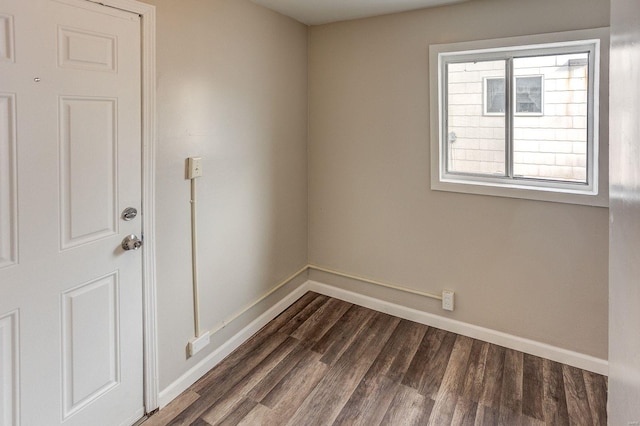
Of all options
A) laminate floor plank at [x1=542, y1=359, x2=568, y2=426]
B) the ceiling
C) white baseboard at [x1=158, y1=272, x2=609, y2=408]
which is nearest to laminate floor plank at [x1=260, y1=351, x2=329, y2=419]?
white baseboard at [x1=158, y1=272, x2=609, y2=408]

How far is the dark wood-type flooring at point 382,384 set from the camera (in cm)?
193

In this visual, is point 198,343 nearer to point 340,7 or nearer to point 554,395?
point 554,395

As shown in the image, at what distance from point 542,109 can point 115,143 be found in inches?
93.7

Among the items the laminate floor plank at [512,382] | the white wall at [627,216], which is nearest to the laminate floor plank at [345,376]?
the laminate floor plank at [512,382]

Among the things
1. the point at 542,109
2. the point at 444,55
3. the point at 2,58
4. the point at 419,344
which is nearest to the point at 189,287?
the point at 2,58

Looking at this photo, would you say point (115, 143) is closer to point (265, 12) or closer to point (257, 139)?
Result: point (257, 139)

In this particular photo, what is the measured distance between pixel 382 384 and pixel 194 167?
1.60 m

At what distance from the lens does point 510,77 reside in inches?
95.3

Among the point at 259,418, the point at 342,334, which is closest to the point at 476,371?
the point at 342,334

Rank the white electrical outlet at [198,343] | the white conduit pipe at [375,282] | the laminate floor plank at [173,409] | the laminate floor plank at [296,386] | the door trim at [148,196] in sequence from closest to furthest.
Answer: the door trim at [148,196] < the laminate floor plank at [173,409] < the laminate floor plank at [296,386] < the white electrical outlet at [198,343] < the white conduit pipe at [375,282]

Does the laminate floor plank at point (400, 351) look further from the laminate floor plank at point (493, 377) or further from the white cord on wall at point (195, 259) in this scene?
the white cord on wall at point (195, 259)

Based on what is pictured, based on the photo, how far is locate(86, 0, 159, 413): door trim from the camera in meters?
1.72

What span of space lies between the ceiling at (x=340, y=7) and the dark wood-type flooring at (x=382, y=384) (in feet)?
7.19

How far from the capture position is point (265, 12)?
2.52 m
